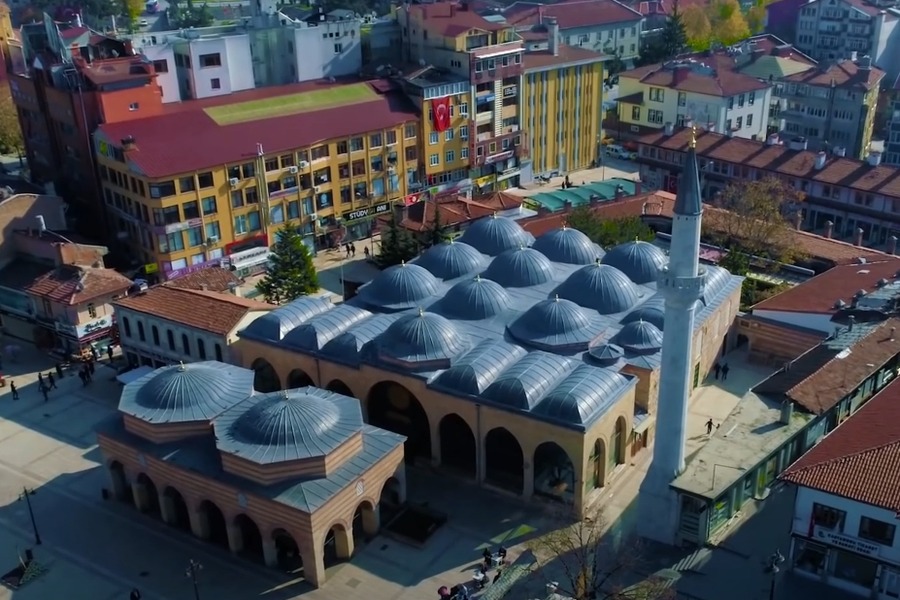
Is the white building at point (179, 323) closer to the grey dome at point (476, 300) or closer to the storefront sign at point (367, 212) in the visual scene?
the grey dome at point (476, 300)

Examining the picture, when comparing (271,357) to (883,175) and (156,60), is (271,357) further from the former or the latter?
(883,175)

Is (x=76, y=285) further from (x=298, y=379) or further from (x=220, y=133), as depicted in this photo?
(x=220, y=133)

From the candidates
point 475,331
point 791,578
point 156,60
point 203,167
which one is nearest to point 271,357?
point 475,331

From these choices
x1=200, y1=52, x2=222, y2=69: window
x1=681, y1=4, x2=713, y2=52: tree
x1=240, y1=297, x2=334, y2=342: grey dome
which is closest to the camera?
x1=240, y1=297, x2=334, y2=342: grey dome

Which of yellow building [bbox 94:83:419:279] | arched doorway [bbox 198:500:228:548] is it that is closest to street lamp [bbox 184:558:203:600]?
arched doorway [bbox 198:500:228:548]

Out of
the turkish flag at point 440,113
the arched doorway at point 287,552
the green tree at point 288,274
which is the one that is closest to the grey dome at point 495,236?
the green tree at point 288,274

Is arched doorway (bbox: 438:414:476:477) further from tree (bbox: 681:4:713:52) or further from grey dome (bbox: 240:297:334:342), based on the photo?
tree (bbox: 681:4:713:52)

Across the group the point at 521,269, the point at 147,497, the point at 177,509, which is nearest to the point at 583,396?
the point at 521,269
